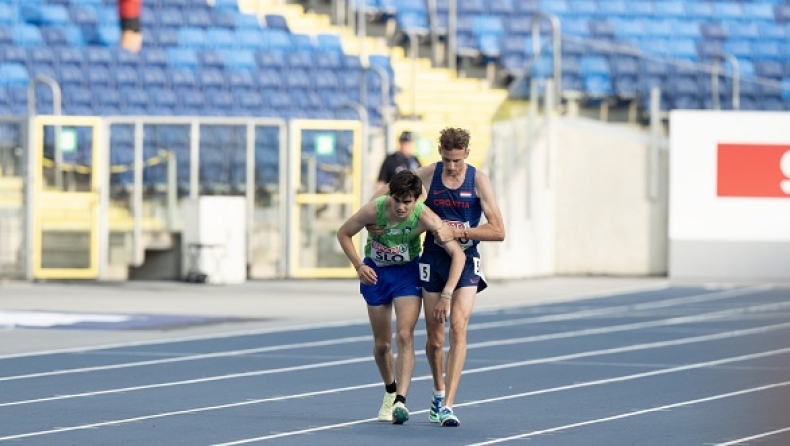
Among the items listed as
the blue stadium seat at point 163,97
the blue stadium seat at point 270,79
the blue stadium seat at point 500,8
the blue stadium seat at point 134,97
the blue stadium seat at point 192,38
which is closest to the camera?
the blue stadium seat at point 134,97

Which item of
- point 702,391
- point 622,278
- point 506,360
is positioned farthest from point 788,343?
point 622,278

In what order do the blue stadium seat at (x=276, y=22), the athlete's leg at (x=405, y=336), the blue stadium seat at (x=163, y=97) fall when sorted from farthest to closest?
the blue stadium seat at (x=276, y=22)
the blue stadium seat at (x=163, y=97)
the athlete's leg at (x=405, y=336)

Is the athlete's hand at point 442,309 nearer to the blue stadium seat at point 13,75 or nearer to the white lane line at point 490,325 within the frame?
the white lane line at point 490,325

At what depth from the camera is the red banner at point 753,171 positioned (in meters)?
28.4

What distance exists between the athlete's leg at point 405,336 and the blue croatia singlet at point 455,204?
0.33 meters

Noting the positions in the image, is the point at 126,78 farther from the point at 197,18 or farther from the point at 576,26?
the point at 576,26

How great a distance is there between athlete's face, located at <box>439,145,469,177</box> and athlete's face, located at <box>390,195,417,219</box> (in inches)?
14.3

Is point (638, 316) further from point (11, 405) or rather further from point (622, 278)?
point (11, 405)

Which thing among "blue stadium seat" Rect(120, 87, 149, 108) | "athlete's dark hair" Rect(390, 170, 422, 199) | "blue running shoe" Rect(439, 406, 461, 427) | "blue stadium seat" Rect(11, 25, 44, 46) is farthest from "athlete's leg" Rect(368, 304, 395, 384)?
"blue stadium seat" Rect(11, 25, 44, 46)

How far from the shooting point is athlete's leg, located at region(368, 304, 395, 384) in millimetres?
11055

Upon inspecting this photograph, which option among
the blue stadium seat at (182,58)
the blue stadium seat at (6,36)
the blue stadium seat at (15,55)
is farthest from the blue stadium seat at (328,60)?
the blue stadium seat at (6,36)

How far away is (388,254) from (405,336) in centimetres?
49

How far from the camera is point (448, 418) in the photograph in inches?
422

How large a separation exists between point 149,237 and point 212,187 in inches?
47.2
